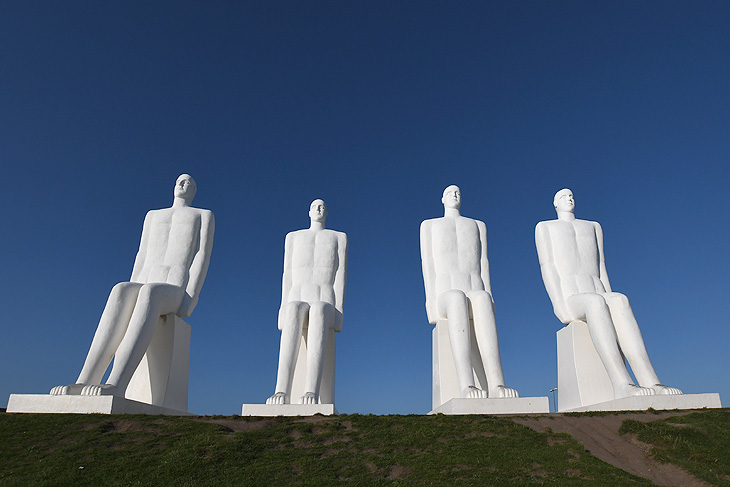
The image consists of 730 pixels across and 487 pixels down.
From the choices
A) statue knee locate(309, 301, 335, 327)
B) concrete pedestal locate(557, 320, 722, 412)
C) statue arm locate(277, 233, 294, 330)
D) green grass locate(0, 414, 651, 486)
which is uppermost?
statue arm locate(277, 233, 294, 330)

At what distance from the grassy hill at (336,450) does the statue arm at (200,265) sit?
3.72m

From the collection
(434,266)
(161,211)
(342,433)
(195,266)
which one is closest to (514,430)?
(342,433)

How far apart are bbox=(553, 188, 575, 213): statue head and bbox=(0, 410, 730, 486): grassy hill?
6.07m

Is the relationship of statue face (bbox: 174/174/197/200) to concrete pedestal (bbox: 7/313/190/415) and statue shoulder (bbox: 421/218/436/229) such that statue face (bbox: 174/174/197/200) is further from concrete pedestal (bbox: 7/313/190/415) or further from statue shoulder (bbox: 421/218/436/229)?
statue shoulder (bbox: 421/218/436/229)

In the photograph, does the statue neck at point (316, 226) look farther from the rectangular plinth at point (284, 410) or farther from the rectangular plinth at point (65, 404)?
the rectangular plinth at point (65, 404)

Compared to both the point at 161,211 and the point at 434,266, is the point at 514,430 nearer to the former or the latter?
the point at 434,266

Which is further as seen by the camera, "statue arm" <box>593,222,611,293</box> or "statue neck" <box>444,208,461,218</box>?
"statue neck" <box>444,208,461,218</box>

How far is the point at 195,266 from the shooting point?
1398cm

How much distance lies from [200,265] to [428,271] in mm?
5095

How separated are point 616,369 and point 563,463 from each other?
4.81 meters

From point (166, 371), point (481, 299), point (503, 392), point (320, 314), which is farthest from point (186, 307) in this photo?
point (503, 392)

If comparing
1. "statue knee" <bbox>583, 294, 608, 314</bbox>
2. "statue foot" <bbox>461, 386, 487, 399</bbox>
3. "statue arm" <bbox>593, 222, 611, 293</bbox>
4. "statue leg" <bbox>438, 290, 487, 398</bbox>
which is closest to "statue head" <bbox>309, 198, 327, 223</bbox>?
"statue leg" <bbox>438, 290, 487, 398</bbox>

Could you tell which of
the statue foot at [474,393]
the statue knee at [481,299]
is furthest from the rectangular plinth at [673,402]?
the statue knee at [481,299]

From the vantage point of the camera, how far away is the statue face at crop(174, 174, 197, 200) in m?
14.9
